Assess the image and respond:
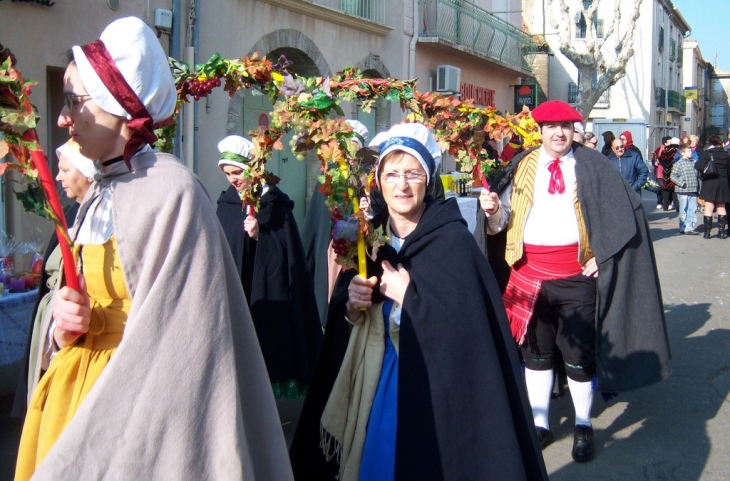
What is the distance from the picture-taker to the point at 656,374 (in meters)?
5.06

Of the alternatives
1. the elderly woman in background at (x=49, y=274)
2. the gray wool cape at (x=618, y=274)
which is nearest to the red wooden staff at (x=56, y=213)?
the elderly woman in background at (x=49, y=274)

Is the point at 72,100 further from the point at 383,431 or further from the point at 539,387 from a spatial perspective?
the point at 539,387

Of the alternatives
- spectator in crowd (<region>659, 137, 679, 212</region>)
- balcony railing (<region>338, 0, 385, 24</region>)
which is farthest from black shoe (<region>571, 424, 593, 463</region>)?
spectator in crowd (<region>659, 137, 679, 212</region>)

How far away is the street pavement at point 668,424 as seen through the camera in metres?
4.87

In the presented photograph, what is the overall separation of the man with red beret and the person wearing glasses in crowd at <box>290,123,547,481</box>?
1678mm

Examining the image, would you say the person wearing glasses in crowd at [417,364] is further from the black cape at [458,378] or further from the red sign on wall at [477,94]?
the red sign on wall at [477,94]

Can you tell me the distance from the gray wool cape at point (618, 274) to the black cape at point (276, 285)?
1.42 m

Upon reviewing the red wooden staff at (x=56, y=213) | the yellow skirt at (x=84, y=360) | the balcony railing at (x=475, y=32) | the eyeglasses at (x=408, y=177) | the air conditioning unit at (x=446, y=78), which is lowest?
the yellow skirt at (x=84, y=360)

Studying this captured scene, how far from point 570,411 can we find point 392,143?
348 cm

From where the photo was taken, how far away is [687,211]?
16.6 meters

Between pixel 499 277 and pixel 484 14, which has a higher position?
pixel 484 14

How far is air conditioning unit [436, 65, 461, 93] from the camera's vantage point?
59.6 ft

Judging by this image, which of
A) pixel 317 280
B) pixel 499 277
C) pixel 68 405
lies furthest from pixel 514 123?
pixel 68 405

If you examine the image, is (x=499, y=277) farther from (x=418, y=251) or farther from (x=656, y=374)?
(x=418, y=251)
